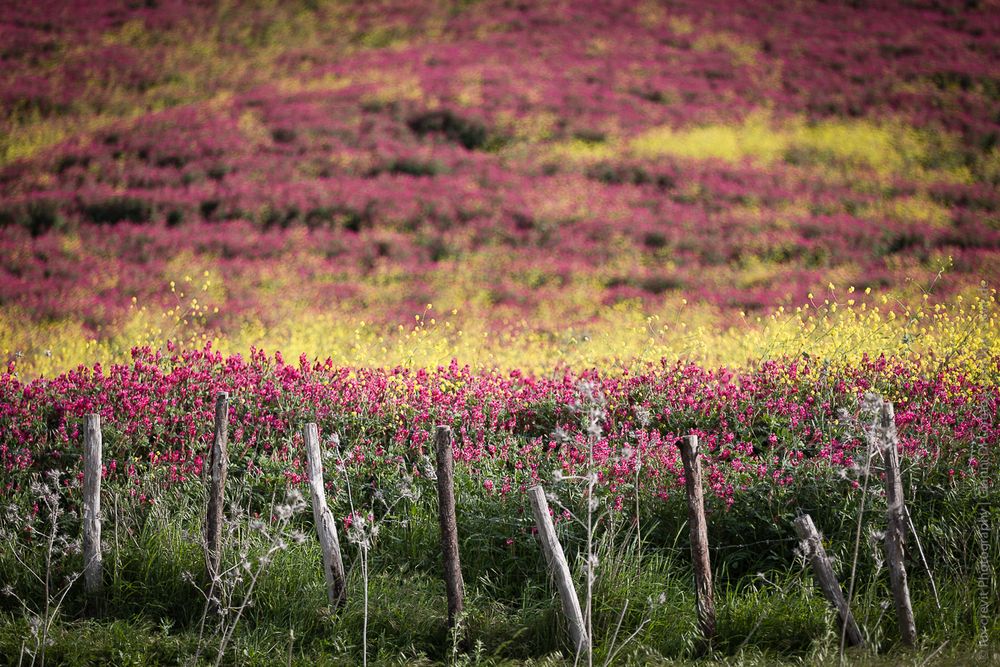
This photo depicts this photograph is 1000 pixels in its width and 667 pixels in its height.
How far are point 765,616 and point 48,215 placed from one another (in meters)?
16.1

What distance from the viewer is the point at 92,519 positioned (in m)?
5.92

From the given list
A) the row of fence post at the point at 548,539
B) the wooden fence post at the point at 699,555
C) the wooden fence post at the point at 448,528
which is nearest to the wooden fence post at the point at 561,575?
the row of fence post at the point at 548,539

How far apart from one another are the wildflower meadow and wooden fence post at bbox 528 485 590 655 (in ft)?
0.07

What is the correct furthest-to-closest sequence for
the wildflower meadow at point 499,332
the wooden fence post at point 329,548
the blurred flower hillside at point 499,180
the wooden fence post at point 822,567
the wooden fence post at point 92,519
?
the blurred flower hillside at point 499,180 → the wooden fence post at point 92,519 → the wooden fence post at point 329,548 → the wildflower meadow at point 499,332 → the wooden fence post at point 822,567

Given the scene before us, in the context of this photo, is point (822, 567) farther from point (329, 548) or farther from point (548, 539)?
point (329, 548)

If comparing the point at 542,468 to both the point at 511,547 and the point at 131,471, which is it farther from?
the point at 131,471

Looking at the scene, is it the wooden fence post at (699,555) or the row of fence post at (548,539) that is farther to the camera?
A: the wooden fence post at (699,555)

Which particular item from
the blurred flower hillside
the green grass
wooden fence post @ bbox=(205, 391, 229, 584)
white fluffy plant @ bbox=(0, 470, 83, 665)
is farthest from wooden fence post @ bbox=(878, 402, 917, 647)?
white fluffy plant @ bbox=(0, 470, 83, 665)

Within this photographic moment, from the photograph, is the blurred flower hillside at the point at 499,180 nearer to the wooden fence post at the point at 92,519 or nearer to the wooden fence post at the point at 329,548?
the wooden fence post at the point at 92,519

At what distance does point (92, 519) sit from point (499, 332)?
299 inches

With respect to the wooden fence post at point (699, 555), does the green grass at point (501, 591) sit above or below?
below

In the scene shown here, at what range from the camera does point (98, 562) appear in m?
5.91

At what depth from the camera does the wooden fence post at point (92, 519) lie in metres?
5.89

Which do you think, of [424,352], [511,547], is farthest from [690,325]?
[511,547]
